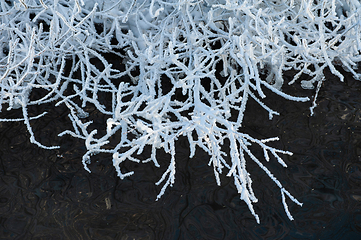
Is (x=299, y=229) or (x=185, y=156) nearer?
(x=299, y=229)

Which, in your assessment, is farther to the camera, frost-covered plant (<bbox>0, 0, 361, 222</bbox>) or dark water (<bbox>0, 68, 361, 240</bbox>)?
frost-covered plant (<bbox>0, 0, 361, 222</bbox>)

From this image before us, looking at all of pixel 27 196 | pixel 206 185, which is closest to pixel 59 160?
pixel 27 196

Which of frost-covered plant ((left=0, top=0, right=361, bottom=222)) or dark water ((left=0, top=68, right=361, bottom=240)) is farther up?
frost-covered plant ((left=0, top=0, right=361, bottom=222))

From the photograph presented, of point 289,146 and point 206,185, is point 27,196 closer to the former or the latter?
point 206,185

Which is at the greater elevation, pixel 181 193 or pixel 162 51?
pixel 162 51

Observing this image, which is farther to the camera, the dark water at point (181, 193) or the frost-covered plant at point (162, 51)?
the frost-covered plant at point (162, 51)

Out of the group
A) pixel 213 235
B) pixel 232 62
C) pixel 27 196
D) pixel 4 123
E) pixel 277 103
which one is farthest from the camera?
pixel 232 62

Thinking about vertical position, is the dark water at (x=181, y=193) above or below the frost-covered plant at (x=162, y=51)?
below

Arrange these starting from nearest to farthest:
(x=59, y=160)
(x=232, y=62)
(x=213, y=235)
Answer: (x=213, y=235) < (x=59, y=160) < (x=232, y=62)
